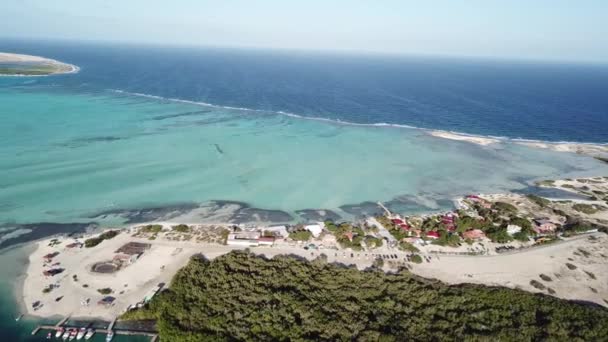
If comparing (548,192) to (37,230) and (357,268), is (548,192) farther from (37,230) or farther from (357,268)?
(37,230)

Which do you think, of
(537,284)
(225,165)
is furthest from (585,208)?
(225,165)

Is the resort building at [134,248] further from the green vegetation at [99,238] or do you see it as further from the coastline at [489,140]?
the coastline at [489,140]

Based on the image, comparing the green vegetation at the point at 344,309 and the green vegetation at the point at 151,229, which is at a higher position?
the green vegetation at the point at 344,309

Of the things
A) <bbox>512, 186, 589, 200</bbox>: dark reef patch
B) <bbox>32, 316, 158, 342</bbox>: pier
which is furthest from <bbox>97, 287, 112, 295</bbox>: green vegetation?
<bbox>512, 186, 589, 200</bbox>: dark reef patch

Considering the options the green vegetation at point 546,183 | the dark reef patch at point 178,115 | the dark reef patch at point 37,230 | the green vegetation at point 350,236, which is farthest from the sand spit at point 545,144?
the dark reef patch at point 37,230

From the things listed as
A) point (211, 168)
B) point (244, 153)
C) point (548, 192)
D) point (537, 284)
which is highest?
point (244, 153)

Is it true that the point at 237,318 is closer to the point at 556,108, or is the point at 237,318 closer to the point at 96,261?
the point at 96,261
